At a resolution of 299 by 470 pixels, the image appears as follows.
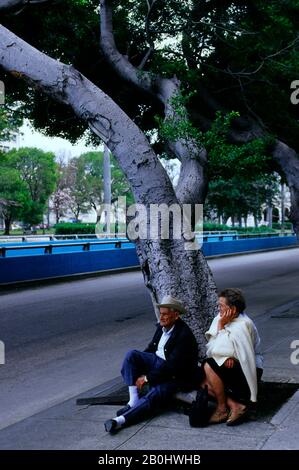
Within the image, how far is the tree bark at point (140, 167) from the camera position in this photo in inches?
264

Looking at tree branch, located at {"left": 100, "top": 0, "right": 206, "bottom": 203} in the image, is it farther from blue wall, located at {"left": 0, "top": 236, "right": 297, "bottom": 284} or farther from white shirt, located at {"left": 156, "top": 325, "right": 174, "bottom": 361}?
blue wall, located at {"left": 0, "top": 236, "right": 297, "bottom": 284}

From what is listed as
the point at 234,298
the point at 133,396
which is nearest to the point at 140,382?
the point at 133,396

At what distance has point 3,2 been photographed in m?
9.33

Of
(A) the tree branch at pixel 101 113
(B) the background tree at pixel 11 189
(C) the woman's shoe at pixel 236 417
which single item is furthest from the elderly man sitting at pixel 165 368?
(B) the background tree at pixel 11 189

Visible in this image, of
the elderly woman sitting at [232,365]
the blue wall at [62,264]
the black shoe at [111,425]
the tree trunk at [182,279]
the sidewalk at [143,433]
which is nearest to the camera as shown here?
the sidewalk at [143,433]

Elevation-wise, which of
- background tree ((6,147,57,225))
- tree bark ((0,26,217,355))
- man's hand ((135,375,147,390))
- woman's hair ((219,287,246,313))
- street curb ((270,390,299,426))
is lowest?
street curb ((270,390,299,426))

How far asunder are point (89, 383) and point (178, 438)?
264cm

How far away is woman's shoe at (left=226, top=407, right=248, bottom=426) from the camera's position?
5270 millimetres

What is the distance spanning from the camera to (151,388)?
569 cm

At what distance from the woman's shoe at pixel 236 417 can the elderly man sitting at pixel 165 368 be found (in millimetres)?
557

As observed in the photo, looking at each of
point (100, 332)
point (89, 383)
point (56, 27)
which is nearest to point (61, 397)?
point (89, 383)

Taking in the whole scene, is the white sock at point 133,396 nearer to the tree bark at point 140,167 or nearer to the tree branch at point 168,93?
the tree bark at point 140,167

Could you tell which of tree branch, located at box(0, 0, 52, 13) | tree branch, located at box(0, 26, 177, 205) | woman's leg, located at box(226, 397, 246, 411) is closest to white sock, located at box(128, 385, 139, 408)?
woman's leg, located at box(226, 397, 246, 411)

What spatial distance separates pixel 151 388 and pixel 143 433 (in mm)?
623
